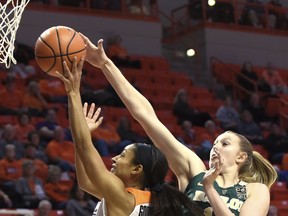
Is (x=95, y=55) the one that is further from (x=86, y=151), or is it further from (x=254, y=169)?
(x=254, y=169)

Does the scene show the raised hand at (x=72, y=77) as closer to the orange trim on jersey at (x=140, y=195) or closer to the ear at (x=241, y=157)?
the orange trim on jersey at (x=140, y=195)

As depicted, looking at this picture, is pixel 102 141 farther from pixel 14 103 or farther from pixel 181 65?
pixel 181 65

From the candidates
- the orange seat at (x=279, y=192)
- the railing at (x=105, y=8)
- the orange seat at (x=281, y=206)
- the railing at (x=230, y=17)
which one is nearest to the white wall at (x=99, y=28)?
the railing at (x=105, y=8)

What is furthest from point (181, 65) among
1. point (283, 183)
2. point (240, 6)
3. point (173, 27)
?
point (283, 183)

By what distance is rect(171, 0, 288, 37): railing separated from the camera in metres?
14.3

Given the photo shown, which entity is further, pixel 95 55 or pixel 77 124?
pixel 95 55

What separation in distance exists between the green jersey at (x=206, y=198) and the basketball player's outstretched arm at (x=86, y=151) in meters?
0.59

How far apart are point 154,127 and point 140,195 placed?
1.86 ft

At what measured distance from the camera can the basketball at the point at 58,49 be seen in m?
3.36

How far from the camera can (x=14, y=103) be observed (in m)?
9.92

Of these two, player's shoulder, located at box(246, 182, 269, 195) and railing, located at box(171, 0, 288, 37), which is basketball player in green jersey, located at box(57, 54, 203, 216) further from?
railing, located at box(171, 0, 288, 37)

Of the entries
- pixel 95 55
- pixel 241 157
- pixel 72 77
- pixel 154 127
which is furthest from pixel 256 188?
pixel 72 77

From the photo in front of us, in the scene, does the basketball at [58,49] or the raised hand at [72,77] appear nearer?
the raised hand at [72,77]

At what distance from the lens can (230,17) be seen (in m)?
14.5
